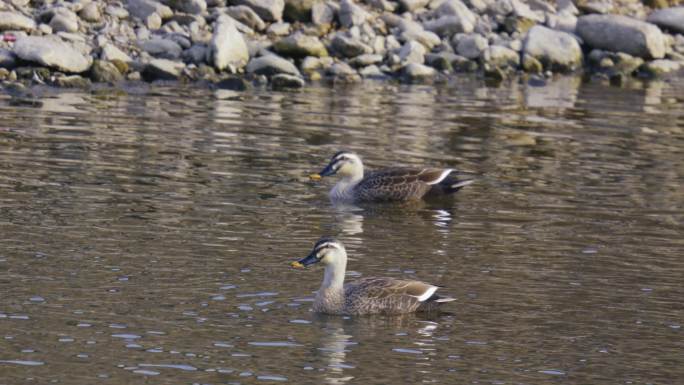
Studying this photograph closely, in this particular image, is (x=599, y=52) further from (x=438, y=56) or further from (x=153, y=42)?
(x=153, y=42)

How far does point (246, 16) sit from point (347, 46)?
8.90 feet

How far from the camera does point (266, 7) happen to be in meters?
39.8

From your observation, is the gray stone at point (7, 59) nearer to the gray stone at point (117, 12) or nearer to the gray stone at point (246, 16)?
the gray stone at point (117, 12)

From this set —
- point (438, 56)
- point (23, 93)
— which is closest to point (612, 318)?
point (23, 93)

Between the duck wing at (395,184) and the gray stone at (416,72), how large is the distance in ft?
52.4

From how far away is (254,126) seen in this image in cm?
2864

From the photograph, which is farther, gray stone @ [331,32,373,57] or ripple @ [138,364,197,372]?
gray stone @ [331,32,373,57]

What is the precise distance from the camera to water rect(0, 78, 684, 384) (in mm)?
12984

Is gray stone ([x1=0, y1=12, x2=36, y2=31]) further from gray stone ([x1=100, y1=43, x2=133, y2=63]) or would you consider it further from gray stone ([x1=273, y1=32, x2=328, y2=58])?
gray stone ([x1=273, y1=32, x2=328, y2=58])

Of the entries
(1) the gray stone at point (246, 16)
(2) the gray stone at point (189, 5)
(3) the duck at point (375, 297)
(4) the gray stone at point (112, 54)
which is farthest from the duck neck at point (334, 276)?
(1) the gray stone at point (246, 16)

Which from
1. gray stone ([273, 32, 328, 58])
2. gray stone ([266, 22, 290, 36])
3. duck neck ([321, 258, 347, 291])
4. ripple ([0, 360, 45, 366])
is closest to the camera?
ripple ([0, 360, 45, 366])

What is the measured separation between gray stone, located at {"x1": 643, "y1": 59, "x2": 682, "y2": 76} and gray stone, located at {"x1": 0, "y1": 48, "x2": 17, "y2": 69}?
17995mm

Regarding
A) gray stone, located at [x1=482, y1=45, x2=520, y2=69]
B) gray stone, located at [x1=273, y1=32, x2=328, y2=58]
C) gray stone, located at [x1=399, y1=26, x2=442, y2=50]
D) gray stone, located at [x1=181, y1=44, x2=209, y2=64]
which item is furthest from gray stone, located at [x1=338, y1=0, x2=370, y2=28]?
gray stone, located at [x1=181, y1=44, x2=209, y2=64]

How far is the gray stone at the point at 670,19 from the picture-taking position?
150 feet
